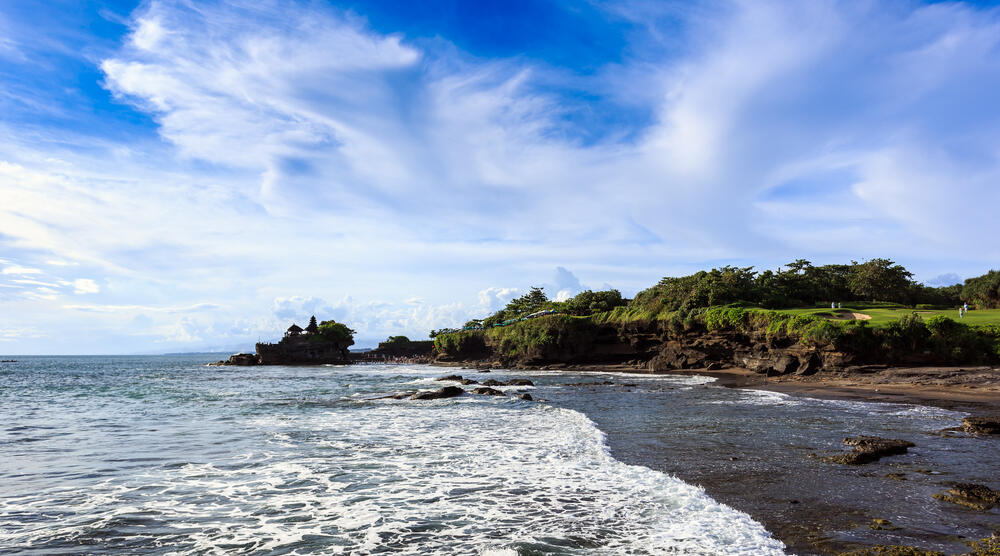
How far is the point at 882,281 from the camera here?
2082 inches

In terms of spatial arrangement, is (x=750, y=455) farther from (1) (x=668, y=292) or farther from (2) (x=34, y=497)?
(1) (x=668, y=292)

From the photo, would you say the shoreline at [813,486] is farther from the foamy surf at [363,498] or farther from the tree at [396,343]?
the tree at [396,343]

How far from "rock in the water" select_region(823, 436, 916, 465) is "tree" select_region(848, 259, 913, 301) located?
49.1m

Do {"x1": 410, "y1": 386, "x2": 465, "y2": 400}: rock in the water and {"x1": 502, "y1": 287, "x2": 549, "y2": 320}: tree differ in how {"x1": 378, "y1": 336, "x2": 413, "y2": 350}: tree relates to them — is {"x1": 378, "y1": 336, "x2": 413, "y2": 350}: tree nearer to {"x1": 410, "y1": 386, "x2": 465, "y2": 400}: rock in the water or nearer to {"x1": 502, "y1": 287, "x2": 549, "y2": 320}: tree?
{"x1": 502, "y1": 287, "x2": 549, "y2": 320}: tree

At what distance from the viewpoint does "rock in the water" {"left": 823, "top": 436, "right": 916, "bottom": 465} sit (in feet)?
39.2

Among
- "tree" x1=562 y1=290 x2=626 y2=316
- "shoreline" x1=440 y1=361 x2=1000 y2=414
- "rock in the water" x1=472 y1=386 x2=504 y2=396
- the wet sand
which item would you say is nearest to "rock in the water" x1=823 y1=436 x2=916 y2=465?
the wet sand

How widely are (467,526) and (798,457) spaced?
29.3 feet

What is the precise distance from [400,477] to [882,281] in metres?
59.3

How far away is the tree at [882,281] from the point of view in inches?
2085

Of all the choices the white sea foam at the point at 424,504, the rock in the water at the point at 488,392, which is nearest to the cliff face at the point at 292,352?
the rock in the water at the point at 488,392

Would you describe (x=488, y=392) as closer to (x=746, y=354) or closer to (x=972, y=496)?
(x=972, y=496)

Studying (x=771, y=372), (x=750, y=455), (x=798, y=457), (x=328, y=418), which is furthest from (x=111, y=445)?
(x=771, y=372)

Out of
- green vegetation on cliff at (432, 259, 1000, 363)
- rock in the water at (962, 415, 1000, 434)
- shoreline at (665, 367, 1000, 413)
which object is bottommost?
shoreline at (665, 367, 1000, 413)

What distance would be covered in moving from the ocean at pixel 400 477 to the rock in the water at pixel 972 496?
276 centimetres
